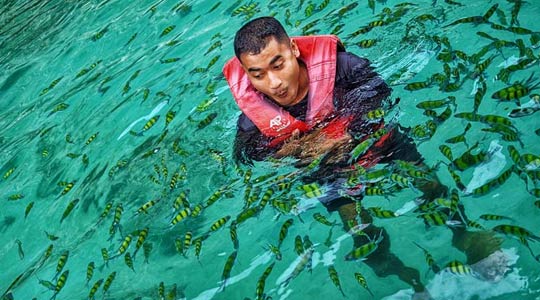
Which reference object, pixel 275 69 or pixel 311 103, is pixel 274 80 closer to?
pixel 275 69

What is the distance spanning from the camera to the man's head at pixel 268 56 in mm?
4758

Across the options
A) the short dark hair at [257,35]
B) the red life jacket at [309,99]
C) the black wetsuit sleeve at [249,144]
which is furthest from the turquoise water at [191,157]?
the short dark hair at [257,35]

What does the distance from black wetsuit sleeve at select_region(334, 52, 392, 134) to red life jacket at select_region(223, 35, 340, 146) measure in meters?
0.10

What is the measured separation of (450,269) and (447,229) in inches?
17.0

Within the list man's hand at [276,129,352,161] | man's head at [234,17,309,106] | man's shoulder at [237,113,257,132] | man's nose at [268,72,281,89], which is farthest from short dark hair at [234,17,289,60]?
man's hand at [276,129,352,161]

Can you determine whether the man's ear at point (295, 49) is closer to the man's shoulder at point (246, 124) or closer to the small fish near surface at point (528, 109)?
the man's shoulder at point (246, 124)

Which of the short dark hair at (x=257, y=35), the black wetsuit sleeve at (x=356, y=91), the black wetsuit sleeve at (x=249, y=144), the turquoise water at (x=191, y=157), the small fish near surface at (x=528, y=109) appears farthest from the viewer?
the black wetsuit sleeve at (x=249, y=144)

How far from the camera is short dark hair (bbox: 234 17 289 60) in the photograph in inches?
187

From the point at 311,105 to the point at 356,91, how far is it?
427 mm

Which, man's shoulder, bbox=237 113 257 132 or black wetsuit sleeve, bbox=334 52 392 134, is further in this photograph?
man's shoulder, bbox=237 113 257 132

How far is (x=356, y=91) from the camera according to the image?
208 inches

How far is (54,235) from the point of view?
6.55 m

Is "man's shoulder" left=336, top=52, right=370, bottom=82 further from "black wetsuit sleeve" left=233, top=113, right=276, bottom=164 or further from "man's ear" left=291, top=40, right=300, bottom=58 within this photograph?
"black wetsuit sleeve" left=233, top=113, right=276, bottom=164

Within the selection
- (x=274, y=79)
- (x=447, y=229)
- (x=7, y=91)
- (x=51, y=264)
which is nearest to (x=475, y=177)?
(x=447, y=229)
